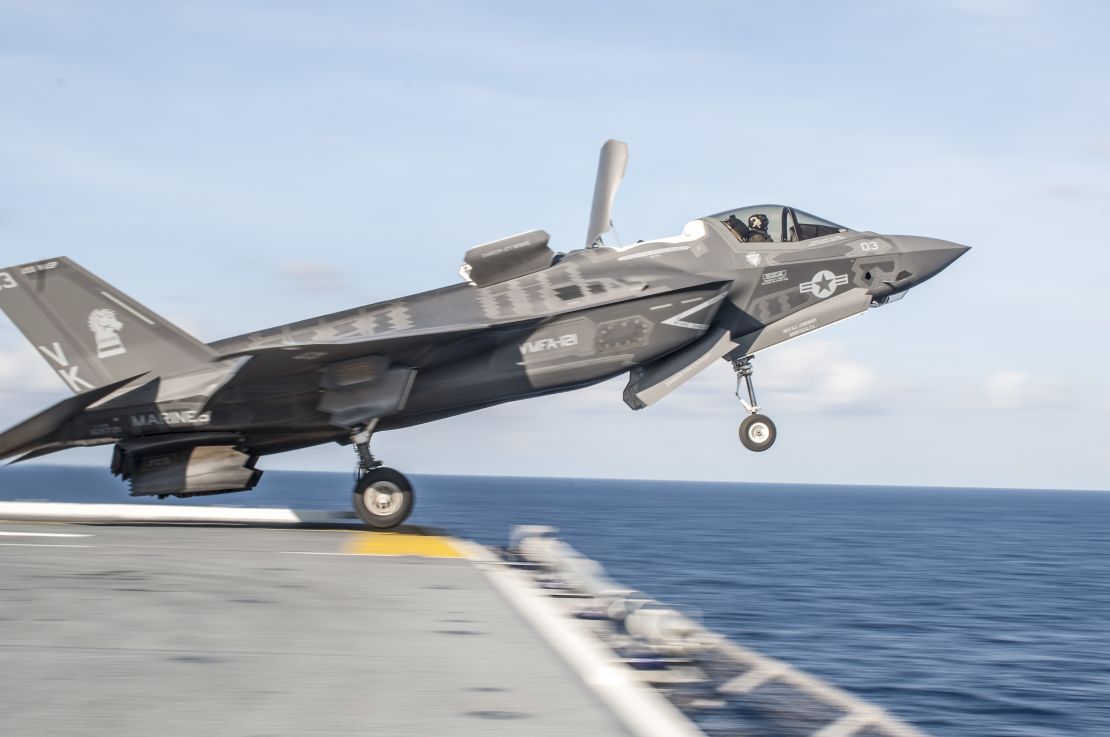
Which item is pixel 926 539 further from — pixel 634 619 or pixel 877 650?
pixel 634 619

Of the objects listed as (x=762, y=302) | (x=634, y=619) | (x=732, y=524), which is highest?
(x=762, y=302)

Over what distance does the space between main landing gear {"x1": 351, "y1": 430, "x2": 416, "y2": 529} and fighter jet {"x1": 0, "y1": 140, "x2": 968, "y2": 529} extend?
0.09 feet

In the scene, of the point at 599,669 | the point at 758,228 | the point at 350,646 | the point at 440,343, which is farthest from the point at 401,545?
the point at 599,669

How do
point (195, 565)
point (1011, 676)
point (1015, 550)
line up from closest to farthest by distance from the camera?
1. point (195, 565)
2. point (1011, 676)
3. point (1015, 550)

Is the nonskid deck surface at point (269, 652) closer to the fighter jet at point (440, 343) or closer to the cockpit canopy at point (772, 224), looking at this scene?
the fighter jet at point (440, 343)

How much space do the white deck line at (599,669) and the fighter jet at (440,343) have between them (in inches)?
207

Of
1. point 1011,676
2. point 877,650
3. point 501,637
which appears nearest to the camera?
point 501,637

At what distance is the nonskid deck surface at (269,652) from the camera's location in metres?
5.52

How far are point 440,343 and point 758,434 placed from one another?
495 cm

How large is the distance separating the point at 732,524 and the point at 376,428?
8741 cm


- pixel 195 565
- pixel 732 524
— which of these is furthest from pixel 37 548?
pixel 732 524

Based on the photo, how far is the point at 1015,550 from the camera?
73.9 metres

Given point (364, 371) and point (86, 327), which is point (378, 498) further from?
point (86, 327)

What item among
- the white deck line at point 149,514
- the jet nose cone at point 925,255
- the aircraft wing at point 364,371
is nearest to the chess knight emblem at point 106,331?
the aircraft wing at point 364,371
